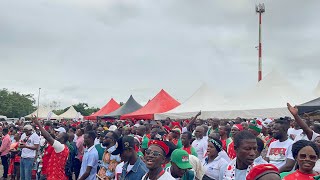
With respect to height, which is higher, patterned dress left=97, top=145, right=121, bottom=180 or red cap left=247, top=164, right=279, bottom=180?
red cap left=247, top=164, right=279, bottom=180

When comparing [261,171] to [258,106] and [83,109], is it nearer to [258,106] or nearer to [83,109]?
[258,106]

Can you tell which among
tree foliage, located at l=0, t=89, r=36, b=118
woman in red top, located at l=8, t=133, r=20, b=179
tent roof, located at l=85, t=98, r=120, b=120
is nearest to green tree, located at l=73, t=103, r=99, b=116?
tree foliage, located at l=0, t=89, r=36, b=118

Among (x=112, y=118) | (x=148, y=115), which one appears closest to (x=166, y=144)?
(x=148, y=115)

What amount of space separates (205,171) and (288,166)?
1.07 meters

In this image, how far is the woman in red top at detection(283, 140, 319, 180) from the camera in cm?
381

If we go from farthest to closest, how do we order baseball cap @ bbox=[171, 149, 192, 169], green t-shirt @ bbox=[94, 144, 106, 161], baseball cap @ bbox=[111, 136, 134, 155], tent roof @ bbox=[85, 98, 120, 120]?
tent roof @ bbox=[85, 98, 120, 120] < green t-shirt @ bbox=[94, 144, 106, 161] < baseball cap @ bbox=[111, 136, 134, 155] < baseball cap @ bbox=[171, 149, 192, 169]

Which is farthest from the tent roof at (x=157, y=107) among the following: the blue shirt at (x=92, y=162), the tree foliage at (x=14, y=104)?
the tree foliage at (x=14, y=104)

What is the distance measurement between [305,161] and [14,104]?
75.6 meters

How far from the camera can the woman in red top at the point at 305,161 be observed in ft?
12.5

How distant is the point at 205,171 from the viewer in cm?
526

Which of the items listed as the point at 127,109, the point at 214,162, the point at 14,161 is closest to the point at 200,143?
the point at 214,162

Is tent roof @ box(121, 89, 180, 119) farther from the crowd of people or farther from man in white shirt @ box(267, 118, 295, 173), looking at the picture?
man in white shirt @ box(267, 118, 295, 173)

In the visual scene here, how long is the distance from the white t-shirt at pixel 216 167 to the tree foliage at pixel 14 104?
233 feet

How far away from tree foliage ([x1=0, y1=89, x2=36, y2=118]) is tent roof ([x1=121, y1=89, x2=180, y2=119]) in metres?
51.7
